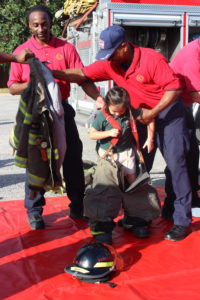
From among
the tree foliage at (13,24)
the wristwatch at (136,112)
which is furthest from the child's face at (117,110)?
the tree foliage at (13,24)

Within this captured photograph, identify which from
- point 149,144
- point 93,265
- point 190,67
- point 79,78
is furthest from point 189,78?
point 93,265

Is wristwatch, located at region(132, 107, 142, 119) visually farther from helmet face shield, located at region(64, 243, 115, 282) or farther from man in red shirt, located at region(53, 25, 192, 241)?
helmet face shield, located at region(64, 243, 115, 282)

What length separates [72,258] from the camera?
144 inches

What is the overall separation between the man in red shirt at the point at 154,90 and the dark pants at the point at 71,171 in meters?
0.47

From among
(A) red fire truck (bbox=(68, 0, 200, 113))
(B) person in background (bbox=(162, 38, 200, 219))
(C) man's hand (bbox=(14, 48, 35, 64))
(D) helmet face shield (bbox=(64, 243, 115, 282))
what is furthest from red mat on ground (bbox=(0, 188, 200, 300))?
(A) red fire truck (bbox=(68, 0, 200, 113))

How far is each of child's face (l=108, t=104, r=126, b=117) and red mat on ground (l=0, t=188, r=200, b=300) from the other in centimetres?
117

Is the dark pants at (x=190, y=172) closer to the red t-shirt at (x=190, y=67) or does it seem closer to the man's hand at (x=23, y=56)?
the red t-shirt at (x=190, y=67)

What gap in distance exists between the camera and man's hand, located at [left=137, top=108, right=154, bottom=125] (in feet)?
12.7

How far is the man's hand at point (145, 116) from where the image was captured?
12.7 ft

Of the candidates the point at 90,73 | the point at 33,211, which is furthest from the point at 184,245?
the point at 90,73

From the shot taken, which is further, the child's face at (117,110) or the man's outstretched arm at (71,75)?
the man's outstretched arm at (71,75)

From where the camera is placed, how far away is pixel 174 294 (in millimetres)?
3047

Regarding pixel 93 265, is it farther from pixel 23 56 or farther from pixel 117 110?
pixel 23 56

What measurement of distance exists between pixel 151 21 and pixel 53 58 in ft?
16.1
